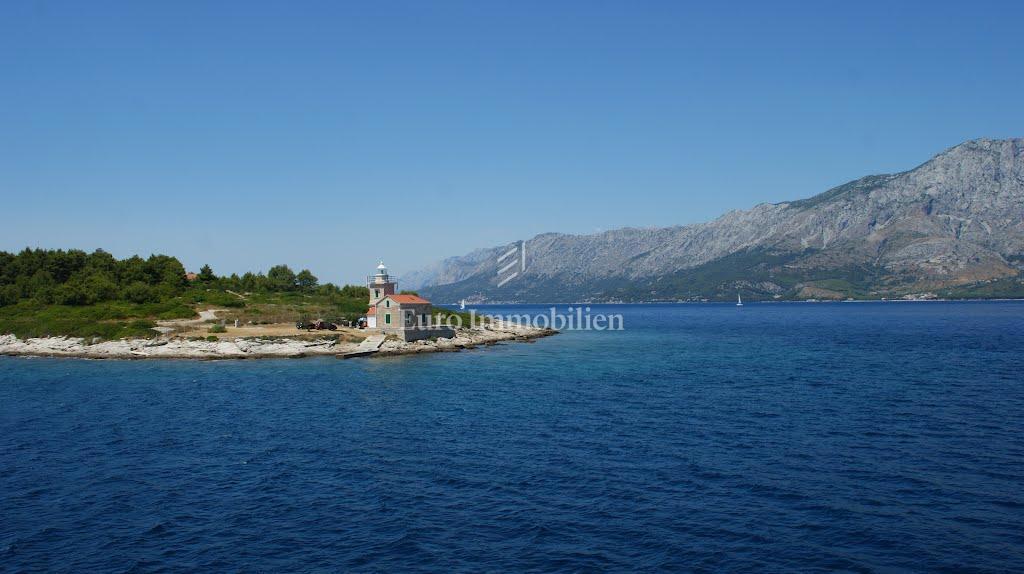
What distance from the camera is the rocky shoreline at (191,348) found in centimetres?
9004

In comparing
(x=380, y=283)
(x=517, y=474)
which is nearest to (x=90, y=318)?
(x=380, y=283)

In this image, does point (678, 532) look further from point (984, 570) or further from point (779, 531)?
point (984, 570)

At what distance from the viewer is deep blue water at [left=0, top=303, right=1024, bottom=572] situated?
24625 millimetres

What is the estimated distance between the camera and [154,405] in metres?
54.2

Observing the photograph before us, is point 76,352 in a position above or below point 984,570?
above

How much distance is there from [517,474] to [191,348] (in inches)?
2833

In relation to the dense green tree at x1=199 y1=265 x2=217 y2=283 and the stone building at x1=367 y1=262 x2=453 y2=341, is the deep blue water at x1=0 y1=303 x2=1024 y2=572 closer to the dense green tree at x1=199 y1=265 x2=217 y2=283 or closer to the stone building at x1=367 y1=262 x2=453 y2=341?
the stone building at x1=367 y1=262 x2=453 y2=341

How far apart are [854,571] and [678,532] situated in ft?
20.5

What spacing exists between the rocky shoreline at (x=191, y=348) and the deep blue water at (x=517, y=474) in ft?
70.3

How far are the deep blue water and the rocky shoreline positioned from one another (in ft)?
70.3

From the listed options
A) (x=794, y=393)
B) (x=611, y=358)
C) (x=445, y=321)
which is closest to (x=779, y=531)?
(x=794, y=393)

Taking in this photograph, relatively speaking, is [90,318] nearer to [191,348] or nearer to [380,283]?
[191,348]

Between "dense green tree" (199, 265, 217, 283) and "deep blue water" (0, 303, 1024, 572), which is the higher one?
"dense green tree" (199, 265, 217, 283)

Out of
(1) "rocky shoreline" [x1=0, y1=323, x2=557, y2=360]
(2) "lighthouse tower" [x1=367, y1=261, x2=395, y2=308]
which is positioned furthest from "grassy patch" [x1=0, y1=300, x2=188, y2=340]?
(2) "lighthouse tower" [x1=367, y1=261, x2=395, y2=308]
